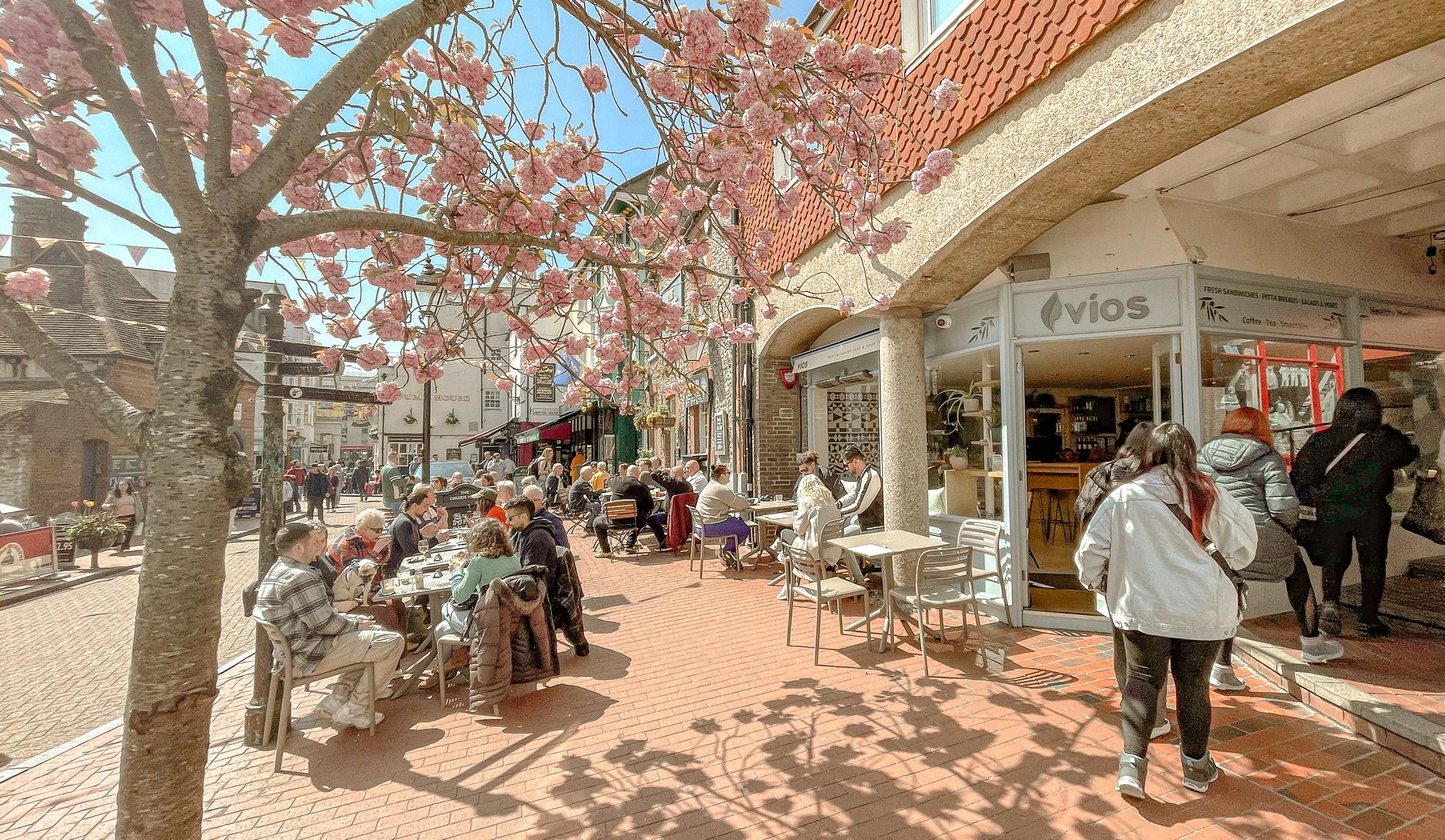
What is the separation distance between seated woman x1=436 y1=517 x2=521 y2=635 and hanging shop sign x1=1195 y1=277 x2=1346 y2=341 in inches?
240

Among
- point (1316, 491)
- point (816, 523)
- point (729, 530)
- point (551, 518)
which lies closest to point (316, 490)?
point (729, 530)

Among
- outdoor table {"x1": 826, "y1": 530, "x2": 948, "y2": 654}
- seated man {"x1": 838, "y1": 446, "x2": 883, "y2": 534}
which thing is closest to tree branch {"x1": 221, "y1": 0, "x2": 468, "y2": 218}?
outdoor table {"x1": 826, "y1": 530, "x2": 948, "y2": 654}

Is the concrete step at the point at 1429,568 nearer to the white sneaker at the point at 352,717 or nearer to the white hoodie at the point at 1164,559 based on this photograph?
the white hoodie at the point at 1164,559

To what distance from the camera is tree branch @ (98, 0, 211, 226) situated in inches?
78.2

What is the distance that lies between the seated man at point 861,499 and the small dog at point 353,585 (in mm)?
4535

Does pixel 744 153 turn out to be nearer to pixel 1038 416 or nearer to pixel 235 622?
pixel 235 622

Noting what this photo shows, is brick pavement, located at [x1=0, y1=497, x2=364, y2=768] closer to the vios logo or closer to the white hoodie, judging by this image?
the white hoodie

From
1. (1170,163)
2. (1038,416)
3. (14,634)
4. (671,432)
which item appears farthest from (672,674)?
(671,432)

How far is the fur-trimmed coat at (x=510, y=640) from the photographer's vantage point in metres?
4.20

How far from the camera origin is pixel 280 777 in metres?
3.55

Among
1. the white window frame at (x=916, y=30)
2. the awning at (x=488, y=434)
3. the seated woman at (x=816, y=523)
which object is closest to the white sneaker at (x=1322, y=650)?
the seated woman at (x=816, y=523)

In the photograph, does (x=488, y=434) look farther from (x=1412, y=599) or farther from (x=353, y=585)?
(x=1412, y=599)

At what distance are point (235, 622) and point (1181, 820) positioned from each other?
890cm

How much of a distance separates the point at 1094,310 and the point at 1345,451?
2.01m
